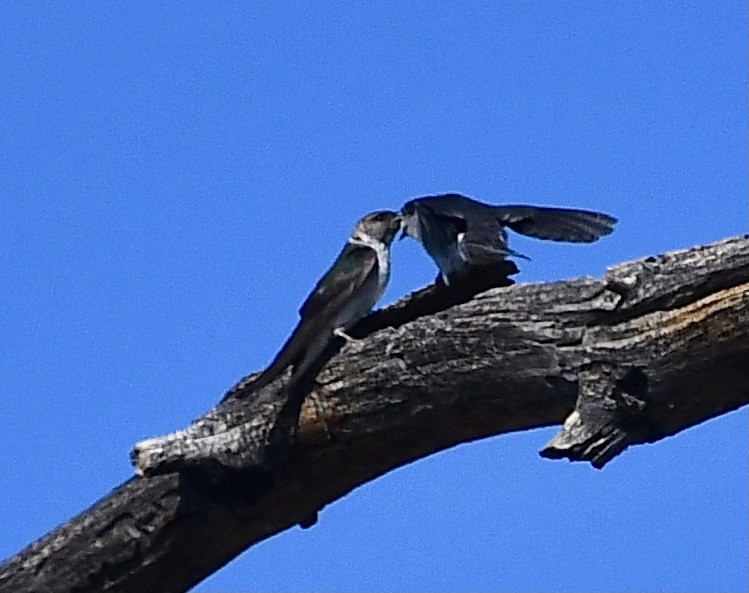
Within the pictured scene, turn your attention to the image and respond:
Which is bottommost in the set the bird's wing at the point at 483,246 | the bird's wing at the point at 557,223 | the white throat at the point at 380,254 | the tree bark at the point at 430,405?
the tree bark at the point at 430,405

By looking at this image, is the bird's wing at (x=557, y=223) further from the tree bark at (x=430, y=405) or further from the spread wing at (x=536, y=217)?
the tree bark at (x=430, y=405)

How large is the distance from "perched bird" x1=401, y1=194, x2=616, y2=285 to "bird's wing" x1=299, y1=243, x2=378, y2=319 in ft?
2.01

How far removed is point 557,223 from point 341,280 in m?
1.18

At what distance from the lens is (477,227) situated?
5.19 m

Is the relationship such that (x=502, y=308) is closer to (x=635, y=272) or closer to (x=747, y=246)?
(x=635, y=272)

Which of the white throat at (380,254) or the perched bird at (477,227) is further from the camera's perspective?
the white throat at (380,254)

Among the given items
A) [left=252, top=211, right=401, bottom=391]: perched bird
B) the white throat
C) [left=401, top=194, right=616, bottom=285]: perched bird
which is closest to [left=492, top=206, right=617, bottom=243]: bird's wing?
[left=401, top=194, right=616, bottom=285]: perched bird

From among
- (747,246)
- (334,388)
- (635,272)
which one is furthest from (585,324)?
(334,388)

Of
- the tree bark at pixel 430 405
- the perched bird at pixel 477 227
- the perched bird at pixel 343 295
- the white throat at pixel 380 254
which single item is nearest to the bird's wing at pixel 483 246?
the perched bird at pixel 477 227

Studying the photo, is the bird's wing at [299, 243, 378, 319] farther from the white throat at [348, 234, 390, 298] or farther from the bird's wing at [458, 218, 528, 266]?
the bird's wing at [458, 218, 528, 266]

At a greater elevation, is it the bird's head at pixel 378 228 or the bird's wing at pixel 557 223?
the bird's head at pixel 378 228

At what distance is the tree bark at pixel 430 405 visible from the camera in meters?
4.86

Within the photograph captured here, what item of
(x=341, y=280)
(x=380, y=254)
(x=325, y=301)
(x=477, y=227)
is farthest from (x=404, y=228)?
(x=380, y=254)

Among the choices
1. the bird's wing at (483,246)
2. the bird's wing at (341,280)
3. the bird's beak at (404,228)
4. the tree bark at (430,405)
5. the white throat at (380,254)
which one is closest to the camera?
the tree bark at (430,405)
